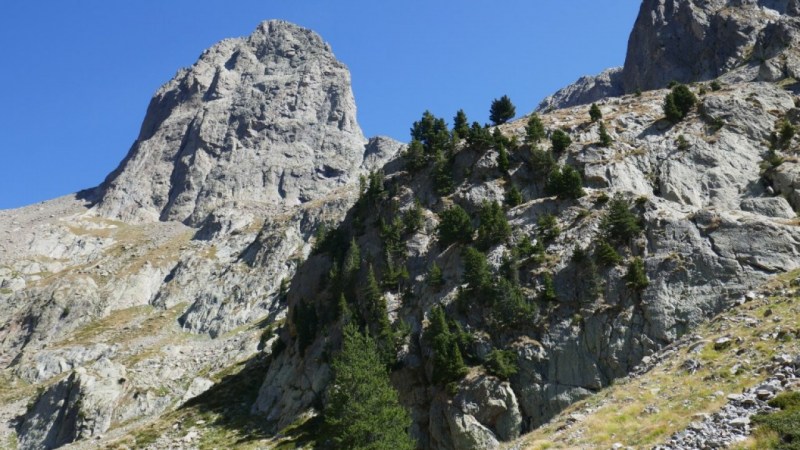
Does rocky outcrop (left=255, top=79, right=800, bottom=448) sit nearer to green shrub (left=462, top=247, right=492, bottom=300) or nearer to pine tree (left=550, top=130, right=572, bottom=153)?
pine tree (left=550, top=130, right=572, bottom=153)

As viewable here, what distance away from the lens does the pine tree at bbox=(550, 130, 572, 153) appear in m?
80.2

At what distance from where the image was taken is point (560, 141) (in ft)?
263

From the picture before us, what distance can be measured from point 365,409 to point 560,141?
50.2m

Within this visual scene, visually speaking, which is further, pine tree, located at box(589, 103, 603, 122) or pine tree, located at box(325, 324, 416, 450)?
pine tree, located at box(589, 103, 603, 122)

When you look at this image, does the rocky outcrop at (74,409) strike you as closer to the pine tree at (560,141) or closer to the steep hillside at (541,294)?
the steep hillside at (541,294)

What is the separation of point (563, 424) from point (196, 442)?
57.0m

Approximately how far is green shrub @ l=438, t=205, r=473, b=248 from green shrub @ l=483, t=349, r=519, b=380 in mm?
20315

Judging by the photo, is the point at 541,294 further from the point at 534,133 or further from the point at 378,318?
the point at 534,133

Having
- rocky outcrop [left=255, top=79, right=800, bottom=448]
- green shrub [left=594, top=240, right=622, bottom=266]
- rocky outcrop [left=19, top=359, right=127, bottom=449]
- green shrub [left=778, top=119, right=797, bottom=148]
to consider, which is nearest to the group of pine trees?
green shrub [left=594, top=240, right=622, bottom=266]

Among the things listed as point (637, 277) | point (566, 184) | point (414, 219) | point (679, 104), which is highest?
point (679, 104)

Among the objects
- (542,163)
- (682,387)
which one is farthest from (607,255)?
(682,387)

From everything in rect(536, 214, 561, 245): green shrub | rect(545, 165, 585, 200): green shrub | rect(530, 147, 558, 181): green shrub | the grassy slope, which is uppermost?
rect(530, 147, 558, 181): green shrub

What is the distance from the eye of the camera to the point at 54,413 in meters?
111

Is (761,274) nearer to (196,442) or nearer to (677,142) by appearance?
(677,142)
